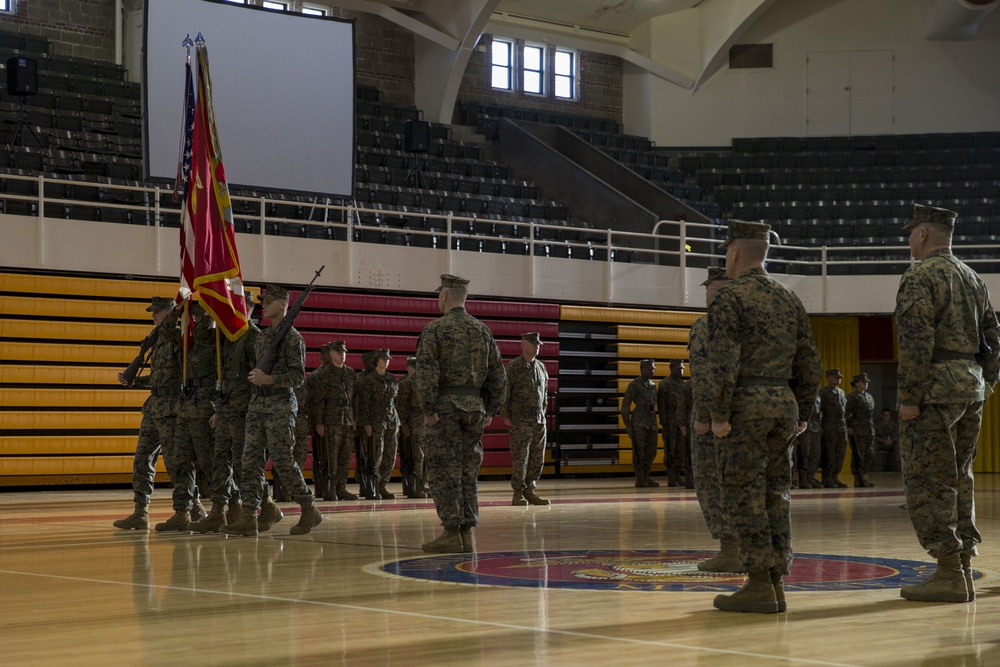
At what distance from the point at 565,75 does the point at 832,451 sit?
1165 centimetres

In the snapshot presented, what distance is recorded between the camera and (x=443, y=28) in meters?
21.5

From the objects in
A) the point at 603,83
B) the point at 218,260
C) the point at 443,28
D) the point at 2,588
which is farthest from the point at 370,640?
the point at 603,83

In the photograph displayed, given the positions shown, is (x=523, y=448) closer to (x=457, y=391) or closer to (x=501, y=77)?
(x=457, y=391)

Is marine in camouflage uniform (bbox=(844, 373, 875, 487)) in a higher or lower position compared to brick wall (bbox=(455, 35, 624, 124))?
lower

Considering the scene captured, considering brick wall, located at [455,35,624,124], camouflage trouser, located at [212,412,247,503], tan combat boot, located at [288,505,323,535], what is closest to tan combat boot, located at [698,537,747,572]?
tan combat boot, located at [288,505,323,535]

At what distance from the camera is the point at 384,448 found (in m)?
13.2

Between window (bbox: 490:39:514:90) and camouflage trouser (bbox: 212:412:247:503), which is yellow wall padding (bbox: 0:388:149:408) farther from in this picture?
window (bbox: 490:39:514:90)

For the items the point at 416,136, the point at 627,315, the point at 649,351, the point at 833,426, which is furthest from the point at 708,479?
the point at 416,136

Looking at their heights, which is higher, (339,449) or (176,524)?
(339,449)

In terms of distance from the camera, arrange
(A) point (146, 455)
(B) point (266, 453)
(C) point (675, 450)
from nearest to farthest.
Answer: (B) point (266, 453)
(A) point (146, 455)
(C) point (675, 450)

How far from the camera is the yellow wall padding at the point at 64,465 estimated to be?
1367cm

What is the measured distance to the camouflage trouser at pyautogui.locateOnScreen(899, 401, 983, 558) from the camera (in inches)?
202

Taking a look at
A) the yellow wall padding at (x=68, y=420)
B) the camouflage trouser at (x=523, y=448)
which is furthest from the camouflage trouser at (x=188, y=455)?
the yellow wall padding at (x=68, y=420)

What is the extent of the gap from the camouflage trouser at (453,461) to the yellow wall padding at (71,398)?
323 inches
